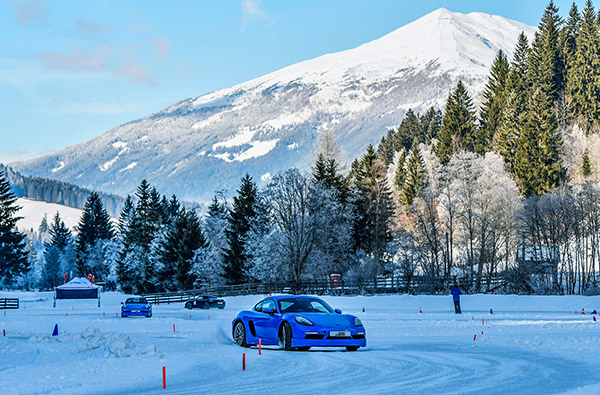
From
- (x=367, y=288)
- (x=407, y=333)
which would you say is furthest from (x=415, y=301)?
(x=407, y=333)

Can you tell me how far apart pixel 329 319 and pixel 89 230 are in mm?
111490

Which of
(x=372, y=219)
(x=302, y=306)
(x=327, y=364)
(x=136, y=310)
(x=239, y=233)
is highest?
(x=372, y=219)

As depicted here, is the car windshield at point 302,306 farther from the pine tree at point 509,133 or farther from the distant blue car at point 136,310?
the pine tree at point 509,133

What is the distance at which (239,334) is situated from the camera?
19016 mm

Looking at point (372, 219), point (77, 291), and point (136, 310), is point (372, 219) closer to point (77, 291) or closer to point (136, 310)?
point (77, 291)

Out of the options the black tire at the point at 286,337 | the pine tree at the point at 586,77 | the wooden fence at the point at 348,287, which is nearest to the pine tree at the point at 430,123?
the pine tree at the point at 586,77

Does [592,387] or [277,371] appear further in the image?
[277,371]

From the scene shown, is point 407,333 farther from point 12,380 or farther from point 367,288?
point 367,288

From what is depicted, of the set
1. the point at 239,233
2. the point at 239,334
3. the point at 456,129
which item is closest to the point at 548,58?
the point at 456,129

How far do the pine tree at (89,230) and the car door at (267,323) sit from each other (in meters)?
107

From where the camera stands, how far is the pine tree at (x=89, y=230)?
4756 inches

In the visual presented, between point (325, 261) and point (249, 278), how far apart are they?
917cm

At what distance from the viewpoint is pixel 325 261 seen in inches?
2469

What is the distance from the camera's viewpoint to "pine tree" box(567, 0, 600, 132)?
268ft
